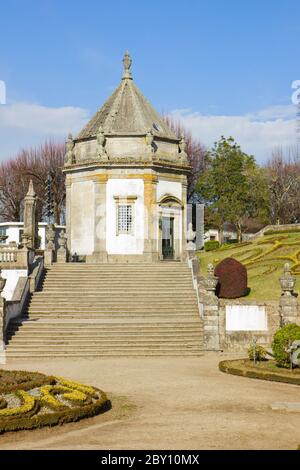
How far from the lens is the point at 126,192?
40.2 meters

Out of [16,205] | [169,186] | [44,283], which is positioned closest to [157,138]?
[169,186]

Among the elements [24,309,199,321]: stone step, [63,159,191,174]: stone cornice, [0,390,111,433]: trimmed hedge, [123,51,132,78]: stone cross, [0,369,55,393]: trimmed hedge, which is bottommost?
[0,390,111,433]: trimmed hedge

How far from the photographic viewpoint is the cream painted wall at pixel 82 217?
133 ft

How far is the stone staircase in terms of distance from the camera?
26.2 metres

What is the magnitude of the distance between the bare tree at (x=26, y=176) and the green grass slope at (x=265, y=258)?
2760 cm

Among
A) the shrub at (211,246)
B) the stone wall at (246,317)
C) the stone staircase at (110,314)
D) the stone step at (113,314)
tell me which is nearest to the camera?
the stone staircase at (110,314)

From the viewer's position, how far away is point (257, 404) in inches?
636

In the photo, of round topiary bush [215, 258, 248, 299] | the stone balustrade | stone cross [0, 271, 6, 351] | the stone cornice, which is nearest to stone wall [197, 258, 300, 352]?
round topiary bush [215, 258, 248, 299]

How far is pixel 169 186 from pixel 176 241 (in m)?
3.45

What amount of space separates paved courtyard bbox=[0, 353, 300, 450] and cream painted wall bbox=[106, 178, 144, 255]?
17914 mm

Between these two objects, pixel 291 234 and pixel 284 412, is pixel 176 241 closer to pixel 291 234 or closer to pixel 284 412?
pixel 291 234

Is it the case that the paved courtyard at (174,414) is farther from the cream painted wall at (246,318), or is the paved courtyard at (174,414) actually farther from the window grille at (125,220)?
the window grille at (125,220)

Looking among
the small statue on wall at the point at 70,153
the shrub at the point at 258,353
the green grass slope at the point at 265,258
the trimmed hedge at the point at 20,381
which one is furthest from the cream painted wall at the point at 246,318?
the small statue on wall at the point at 70,153

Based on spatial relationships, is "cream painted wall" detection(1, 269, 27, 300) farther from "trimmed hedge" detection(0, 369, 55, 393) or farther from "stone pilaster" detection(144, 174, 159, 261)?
"trimmed hedge" detection(0, 369, 55, 393)
